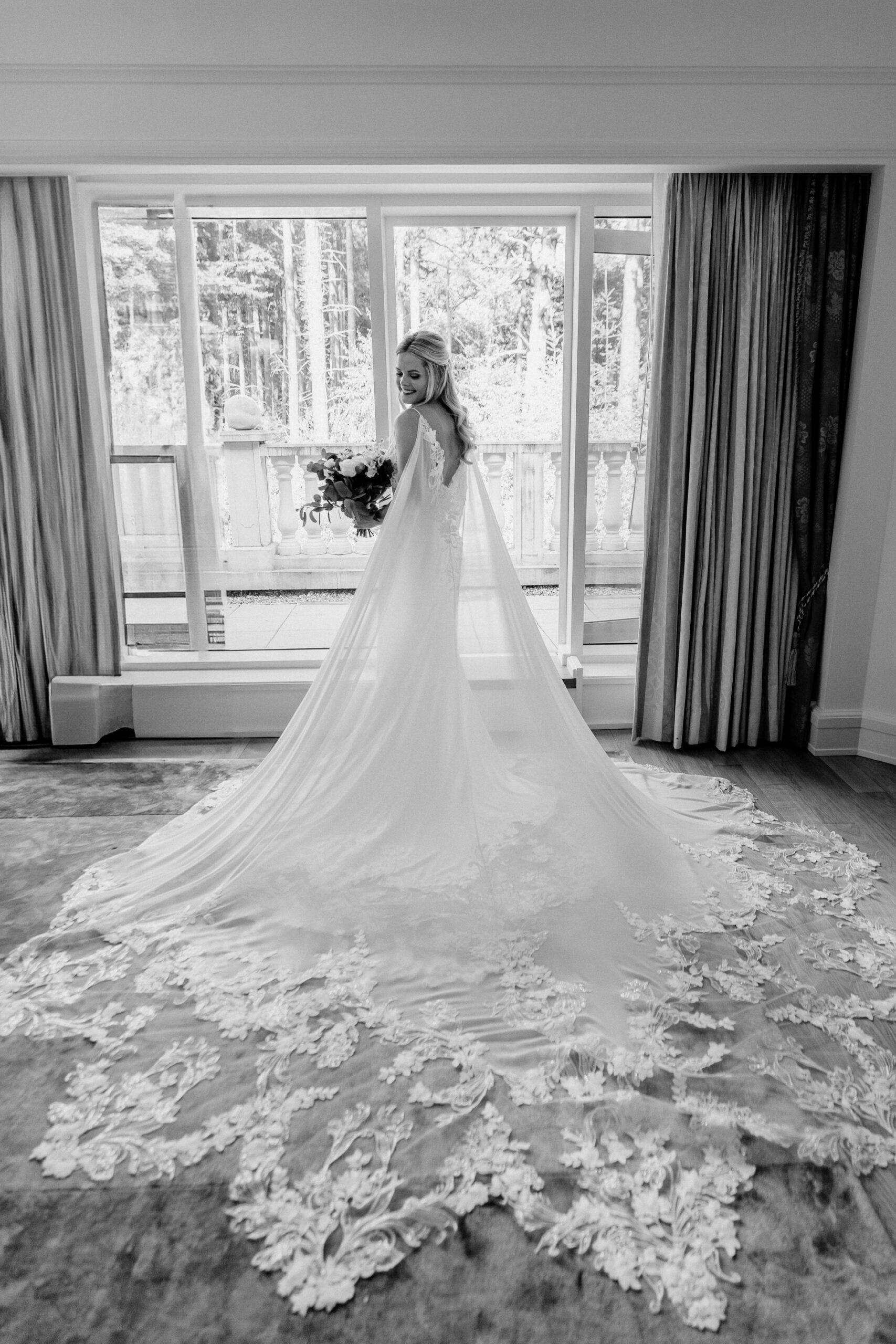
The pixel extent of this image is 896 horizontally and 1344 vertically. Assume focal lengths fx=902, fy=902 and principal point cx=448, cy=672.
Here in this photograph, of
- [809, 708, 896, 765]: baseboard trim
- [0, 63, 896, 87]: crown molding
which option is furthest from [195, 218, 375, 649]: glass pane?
[809, 708, 896, 765]: baseboard trim

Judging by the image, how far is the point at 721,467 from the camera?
4.14 meters

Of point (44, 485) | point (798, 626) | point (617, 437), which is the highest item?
point (617, 437)

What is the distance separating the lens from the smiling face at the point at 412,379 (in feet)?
9.34

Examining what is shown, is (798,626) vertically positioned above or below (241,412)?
below

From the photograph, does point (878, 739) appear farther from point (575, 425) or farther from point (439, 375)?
point (439, 375)

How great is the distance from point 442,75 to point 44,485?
254 centimetres

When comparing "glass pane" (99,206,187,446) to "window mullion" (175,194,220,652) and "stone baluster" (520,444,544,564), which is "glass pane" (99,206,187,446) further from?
"stone baluster" (520,444,544,564)

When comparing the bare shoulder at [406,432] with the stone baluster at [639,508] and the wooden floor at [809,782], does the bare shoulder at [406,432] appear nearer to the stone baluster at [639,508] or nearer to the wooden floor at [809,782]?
the stone baluster at [639,508]

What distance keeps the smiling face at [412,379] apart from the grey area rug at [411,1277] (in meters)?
2.18

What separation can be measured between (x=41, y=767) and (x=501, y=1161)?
318 cm

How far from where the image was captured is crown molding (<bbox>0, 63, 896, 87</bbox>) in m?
3.63

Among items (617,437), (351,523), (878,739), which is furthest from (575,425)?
(878,739)

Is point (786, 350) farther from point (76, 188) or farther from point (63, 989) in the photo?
point (63, 989)

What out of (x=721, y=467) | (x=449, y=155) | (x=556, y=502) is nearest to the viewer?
(x=449, y=155)
